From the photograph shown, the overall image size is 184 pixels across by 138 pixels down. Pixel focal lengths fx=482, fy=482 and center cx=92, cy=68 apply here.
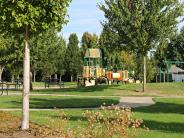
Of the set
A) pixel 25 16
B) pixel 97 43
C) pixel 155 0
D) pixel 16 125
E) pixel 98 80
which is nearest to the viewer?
pixel 25 16

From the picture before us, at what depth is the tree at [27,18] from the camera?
11250mm

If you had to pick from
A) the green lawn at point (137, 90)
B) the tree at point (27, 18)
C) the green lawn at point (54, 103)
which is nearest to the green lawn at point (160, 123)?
the tree at point (27, 18)

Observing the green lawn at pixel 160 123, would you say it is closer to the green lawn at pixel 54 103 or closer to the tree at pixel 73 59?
the green lawn at pixel 54 103

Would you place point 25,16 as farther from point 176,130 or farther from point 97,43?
point 97,43

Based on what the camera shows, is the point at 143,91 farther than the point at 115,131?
Yes

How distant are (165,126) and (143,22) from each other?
2225 cm

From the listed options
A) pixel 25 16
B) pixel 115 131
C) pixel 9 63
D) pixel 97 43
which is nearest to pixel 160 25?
pixel 9 63

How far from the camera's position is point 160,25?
35.2 metres

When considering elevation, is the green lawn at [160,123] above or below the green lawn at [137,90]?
below

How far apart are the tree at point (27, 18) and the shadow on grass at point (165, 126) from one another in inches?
153

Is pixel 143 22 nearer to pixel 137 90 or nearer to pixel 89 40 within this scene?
pixel 137 90

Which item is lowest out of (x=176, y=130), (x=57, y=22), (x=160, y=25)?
(x=176, y=130)

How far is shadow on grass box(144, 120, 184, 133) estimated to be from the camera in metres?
13.3

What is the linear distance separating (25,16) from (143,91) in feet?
81.4
